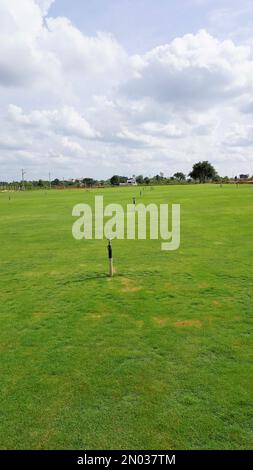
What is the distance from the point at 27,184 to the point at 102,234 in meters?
134

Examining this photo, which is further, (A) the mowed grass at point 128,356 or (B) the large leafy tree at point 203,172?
(B) the large leafy tree at point 203,172

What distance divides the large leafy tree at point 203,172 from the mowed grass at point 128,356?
149m

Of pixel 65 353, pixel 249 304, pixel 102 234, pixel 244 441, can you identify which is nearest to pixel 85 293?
pixel 65 353

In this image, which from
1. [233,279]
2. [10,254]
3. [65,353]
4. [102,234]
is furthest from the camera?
[102,234]

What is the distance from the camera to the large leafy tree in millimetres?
155875

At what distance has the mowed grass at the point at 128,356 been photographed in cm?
480

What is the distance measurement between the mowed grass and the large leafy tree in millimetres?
149255

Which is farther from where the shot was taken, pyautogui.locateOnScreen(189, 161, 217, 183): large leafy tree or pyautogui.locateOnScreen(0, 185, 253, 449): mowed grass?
pyautogui.locateOnScreen(189, 161, 217, 183): large leafy tree

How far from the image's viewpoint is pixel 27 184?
485 ft

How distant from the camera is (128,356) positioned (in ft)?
22.2

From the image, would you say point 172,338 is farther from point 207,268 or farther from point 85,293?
point 207,268

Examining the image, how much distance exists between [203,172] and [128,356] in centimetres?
15839

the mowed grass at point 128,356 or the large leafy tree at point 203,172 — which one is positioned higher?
the large leafy tree at point 203,172

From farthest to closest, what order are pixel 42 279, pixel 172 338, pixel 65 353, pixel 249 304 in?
pixel 42 279 < pixel 249 304 < pixel 172 338 < pixel 65 353
